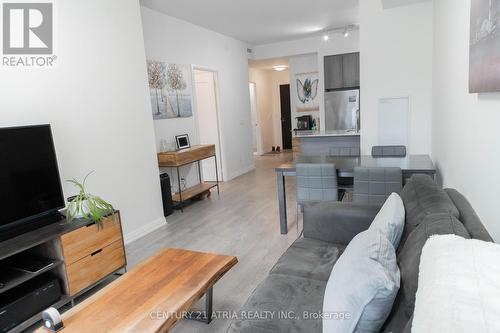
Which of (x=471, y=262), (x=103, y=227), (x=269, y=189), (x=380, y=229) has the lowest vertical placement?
(x=269, y=189)

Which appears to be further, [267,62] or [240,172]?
[267,62]

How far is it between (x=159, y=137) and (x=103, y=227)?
228 cm

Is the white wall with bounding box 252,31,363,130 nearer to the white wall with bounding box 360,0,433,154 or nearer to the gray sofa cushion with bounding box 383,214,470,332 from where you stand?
the white wall with bounding box 360,0,433,154

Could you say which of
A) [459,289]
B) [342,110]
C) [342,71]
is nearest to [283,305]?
[459,289]

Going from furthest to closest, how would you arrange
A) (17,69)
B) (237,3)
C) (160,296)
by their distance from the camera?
(237,3) → (17,69) → (160,296)

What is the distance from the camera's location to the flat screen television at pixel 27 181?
2230 mm

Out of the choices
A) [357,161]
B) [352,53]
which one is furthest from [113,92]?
[352,53]

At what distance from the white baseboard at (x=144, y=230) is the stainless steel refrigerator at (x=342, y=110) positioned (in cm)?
431

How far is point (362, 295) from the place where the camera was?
1.12 metres

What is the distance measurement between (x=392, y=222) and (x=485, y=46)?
89 centimetres

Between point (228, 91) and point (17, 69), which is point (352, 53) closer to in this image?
point (228, 91)

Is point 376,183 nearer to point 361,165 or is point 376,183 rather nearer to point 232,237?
point 361,165

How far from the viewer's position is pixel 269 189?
5.57m

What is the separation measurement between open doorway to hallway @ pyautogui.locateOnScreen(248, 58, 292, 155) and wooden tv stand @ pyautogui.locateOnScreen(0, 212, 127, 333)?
7.26m
